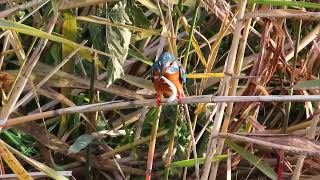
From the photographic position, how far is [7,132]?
66.5 inches

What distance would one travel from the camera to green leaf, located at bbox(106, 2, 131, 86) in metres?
1.34

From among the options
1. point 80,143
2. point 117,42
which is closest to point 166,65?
point 117,42

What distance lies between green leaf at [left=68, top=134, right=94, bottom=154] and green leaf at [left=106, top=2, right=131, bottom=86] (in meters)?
0.29

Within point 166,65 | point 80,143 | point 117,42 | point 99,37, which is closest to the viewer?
point 166,65

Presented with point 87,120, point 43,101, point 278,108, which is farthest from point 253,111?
point 43,101

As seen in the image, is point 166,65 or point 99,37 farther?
point 99,37

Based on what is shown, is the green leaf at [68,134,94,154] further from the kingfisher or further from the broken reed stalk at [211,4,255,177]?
the kingfisher

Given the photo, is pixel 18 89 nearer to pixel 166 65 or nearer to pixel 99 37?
pixel 99 37

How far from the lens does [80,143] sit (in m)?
1.61

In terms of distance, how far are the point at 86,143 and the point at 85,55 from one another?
22 cm

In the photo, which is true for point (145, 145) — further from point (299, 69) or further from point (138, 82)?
point (299, 69)

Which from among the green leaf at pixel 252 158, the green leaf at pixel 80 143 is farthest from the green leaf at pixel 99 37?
the green leaf at pixel 252 158

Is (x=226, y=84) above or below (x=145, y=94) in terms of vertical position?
above

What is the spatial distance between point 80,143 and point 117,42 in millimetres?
348
